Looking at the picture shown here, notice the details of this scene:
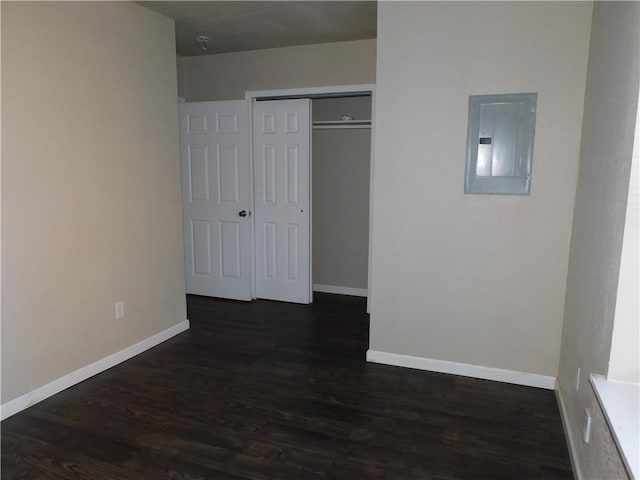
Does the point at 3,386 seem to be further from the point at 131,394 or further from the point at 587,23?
the point at 587,23

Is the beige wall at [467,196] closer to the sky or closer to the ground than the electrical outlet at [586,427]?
closer to the sky

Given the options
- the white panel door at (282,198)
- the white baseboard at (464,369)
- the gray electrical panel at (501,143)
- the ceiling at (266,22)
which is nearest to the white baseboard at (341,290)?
the white panel door at (282,198)

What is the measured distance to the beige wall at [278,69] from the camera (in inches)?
170

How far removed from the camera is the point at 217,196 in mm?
4762

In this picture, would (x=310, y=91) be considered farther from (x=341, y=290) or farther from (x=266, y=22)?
(x=341, y=290)

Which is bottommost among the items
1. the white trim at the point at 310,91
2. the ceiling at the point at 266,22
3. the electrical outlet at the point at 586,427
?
the electrical outlet at the point at 586,427

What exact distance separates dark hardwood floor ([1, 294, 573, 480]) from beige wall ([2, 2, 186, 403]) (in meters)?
0.35

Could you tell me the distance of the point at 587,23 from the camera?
2635 mm

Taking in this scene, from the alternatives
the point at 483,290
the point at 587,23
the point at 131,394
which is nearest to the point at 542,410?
the point at 483,290

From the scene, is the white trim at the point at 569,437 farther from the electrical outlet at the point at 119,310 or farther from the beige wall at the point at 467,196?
the electrical outlet at the point at 119,310

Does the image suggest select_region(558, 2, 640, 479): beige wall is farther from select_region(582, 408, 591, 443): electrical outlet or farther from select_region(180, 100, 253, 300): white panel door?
select_region(180, 100, 253, 300): white panel door

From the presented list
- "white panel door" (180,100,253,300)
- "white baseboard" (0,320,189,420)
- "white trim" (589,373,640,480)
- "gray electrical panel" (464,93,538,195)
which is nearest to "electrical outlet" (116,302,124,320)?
"white baseboard" (0,320,189,420)

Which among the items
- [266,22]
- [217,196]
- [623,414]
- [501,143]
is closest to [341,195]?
[217,196]

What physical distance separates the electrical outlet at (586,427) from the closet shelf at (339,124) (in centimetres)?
360
